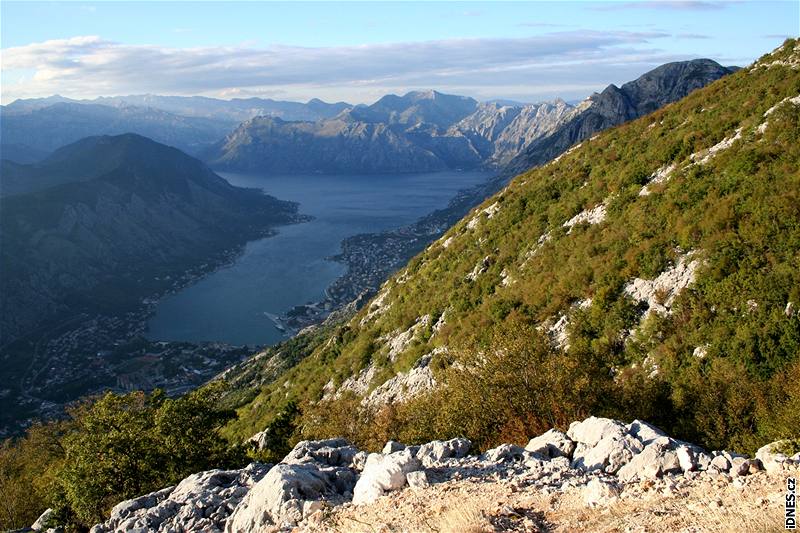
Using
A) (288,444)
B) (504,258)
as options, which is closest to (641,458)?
(288,444)

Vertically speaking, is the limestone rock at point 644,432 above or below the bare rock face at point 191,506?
above

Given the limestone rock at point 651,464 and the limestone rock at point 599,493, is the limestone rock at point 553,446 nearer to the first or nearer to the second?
the limestone rock at point 651,464

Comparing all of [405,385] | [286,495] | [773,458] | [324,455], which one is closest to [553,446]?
[773,458]

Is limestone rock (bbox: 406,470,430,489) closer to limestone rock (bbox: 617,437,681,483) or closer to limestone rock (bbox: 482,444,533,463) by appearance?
limestone rock (bbox: 482,444,533,463)

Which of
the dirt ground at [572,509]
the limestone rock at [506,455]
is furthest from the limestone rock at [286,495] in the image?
the limestone rock at [506,455]

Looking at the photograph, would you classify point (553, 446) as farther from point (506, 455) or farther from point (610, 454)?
point (610, 454)

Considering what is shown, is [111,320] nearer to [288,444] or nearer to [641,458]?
[288,444]

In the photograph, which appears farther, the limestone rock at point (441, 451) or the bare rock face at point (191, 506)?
the limestone rock at point (441, 451)
